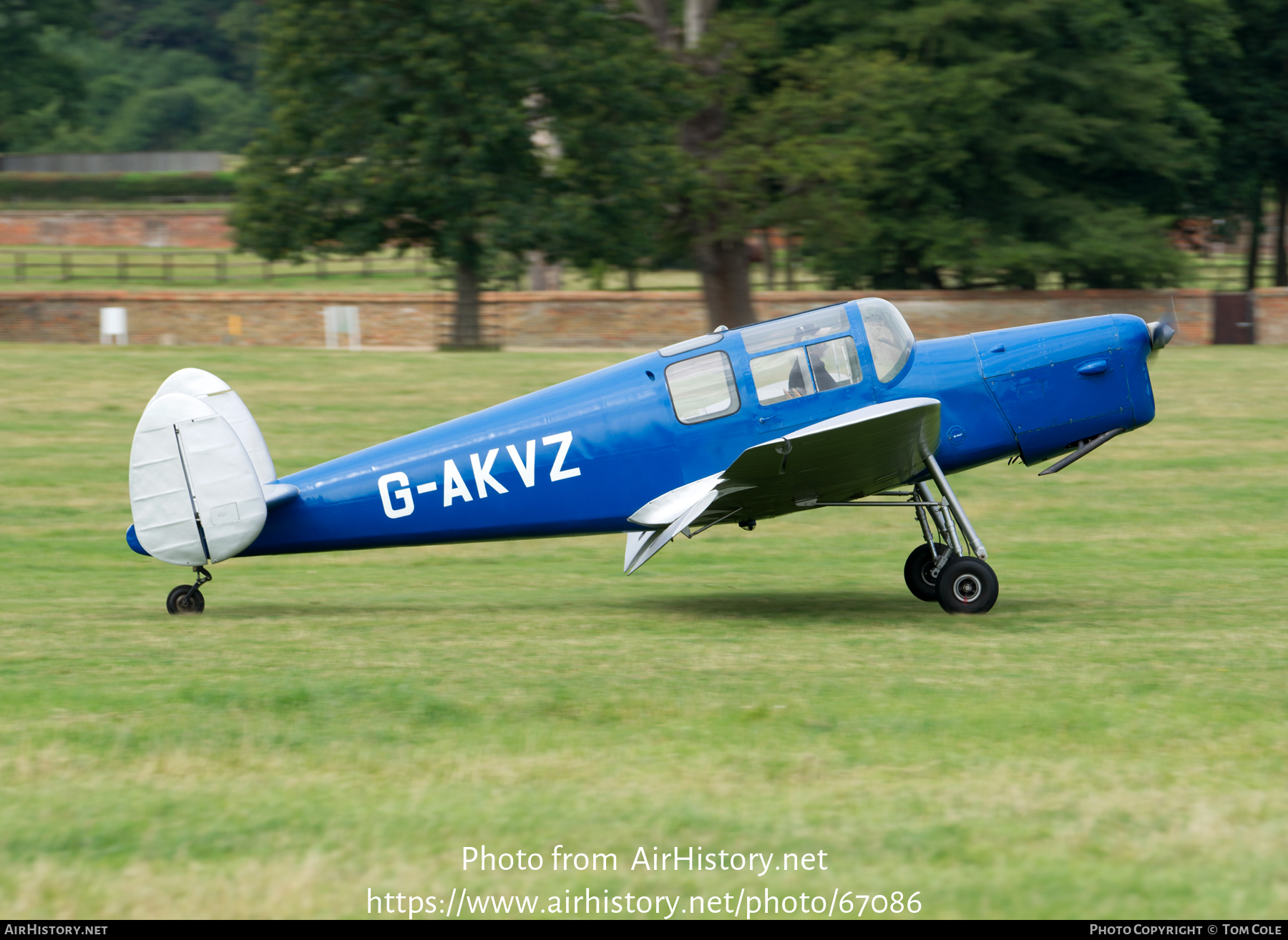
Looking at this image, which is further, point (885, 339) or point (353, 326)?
point (353, 326)

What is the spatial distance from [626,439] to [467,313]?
82.1 feet

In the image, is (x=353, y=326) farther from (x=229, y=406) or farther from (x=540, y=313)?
(x=229, y=406)

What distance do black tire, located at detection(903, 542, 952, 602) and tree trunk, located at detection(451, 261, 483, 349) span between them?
953 inches

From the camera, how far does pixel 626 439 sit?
10172 mm

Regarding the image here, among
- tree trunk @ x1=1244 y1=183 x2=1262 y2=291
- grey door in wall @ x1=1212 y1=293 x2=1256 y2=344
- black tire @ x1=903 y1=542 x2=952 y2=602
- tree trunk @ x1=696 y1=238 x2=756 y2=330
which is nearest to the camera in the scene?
black tire @ x1=903 y1=542 x2=952 y2=602

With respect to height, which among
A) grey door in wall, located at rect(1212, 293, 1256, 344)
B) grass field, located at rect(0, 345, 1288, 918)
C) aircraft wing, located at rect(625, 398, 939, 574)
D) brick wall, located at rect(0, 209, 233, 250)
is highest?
brick wall, located at rect(0, 209, 233, 250)

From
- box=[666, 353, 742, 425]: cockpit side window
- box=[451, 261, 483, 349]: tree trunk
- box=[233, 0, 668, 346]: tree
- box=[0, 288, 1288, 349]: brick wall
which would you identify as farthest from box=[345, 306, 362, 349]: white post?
box=[666, 353, 742, 425]: cockpit side window

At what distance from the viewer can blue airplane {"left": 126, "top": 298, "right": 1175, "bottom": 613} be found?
391 inches

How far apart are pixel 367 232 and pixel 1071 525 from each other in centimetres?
2125

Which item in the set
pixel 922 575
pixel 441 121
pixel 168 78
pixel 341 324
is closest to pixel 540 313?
pixel 341 324

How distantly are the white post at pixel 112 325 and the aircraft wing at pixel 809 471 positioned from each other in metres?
29.9

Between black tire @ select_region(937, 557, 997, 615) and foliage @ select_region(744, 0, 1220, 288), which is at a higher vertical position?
foliage @ select_region(744, 0, 1220, 288)

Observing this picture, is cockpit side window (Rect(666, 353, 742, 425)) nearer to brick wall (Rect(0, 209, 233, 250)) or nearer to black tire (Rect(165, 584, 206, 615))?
black tire (Rect(165, 584, 206, 615))
